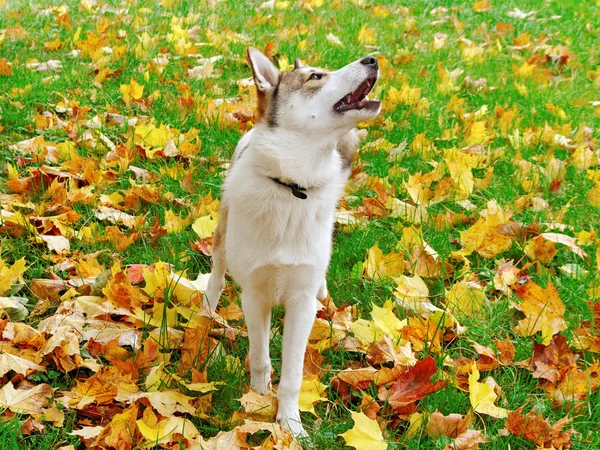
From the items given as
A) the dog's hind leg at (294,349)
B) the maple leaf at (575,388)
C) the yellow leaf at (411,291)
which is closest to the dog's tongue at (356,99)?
the dog's hind leg at (294,349)

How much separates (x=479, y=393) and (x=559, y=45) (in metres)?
5.63

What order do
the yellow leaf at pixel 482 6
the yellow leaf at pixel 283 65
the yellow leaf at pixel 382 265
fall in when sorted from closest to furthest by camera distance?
the yellow leaf at pixel 382 265 < the yellow leaf at pixel 283 65 < the yellow leaf at pixel 482 6

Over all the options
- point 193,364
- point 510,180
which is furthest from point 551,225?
point 193,364

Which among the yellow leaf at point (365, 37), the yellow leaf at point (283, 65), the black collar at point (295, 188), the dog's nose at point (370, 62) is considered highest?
the dog's nose at point (370, 62)

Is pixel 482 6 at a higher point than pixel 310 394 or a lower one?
higher

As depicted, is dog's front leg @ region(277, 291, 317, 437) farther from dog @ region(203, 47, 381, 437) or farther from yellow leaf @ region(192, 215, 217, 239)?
yellow leaf @ region(192, 215, 217, 239)

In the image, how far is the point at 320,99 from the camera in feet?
8.14

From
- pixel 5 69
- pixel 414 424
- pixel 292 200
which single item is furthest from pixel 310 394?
pixel 5 69

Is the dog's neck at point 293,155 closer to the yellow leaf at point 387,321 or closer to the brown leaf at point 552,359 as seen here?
the yellow leaf at point 387,321

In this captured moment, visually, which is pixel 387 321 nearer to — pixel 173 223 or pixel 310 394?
pixel 310 394

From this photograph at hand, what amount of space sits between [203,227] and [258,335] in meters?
1.08

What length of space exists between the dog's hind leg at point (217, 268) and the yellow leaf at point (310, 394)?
2.23 feet

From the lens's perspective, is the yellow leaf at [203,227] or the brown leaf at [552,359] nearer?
the brown leaf at [552,359]

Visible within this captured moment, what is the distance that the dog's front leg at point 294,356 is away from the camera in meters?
2.47
